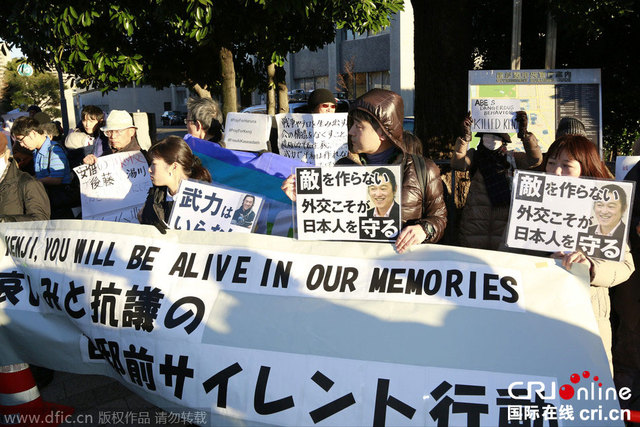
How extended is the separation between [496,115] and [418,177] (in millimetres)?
1692

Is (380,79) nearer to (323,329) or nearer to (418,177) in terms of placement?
(418,177)

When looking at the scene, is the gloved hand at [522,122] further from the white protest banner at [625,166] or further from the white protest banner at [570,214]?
the white protest banner at [570,214]

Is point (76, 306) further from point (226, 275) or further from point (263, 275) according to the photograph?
point (263, 275)

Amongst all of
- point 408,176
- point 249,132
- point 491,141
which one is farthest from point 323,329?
point 249,132

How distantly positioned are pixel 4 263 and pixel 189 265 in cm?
132

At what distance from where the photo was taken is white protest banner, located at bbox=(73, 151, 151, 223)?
4258 mm

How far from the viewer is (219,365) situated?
2537 mm

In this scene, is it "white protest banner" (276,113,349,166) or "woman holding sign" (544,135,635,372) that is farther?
"white protest banner" (276,113,349,166)

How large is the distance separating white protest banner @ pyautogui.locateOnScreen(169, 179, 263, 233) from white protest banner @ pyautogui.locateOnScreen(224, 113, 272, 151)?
1774 millimetres

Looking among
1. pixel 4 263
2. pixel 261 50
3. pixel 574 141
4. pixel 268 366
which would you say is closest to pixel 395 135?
pixel 574 141

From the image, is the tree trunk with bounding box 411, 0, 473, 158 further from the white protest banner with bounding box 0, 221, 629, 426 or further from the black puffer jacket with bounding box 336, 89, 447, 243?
the white protest banner with bounding box 0, 221, 629, 426

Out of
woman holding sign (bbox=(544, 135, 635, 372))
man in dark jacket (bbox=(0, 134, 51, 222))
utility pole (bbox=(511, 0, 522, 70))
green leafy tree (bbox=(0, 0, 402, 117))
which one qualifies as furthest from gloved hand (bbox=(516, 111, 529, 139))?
man in dark jacket (bbox=(0, 134, 51, 222))

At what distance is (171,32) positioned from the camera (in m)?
9.36

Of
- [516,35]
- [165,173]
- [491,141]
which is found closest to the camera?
[165,173]
